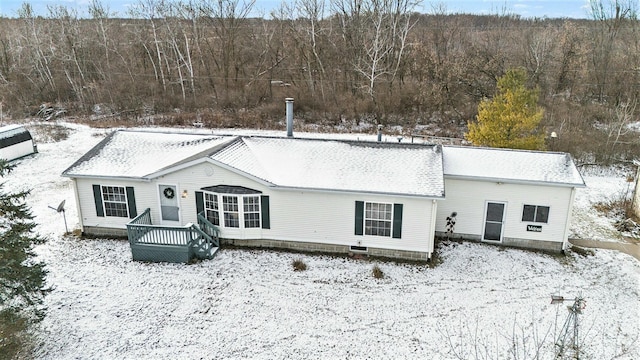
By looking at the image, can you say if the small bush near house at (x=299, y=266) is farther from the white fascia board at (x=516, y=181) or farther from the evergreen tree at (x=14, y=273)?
the evergreen tree at (x=14, y=273)

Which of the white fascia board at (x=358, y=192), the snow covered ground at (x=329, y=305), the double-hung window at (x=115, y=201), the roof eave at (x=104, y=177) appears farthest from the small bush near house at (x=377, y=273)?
the double-hung window at (x=115, y=201)

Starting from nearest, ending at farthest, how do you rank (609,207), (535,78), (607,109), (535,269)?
(535,269), (609,207), (607,109), (535,78)

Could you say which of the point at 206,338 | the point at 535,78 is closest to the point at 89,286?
the point at 206,338

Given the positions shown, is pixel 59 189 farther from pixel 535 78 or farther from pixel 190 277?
pixel 535 78

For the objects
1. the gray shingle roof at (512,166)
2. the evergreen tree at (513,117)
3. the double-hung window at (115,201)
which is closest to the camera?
the gray shingle roof at (512,166)

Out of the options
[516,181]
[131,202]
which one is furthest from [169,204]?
[516,181]

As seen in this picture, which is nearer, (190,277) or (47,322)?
(47,322)

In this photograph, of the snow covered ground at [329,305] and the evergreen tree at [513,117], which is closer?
the snow covered ground at [329,305]

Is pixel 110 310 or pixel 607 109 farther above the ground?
pixel 607 109
